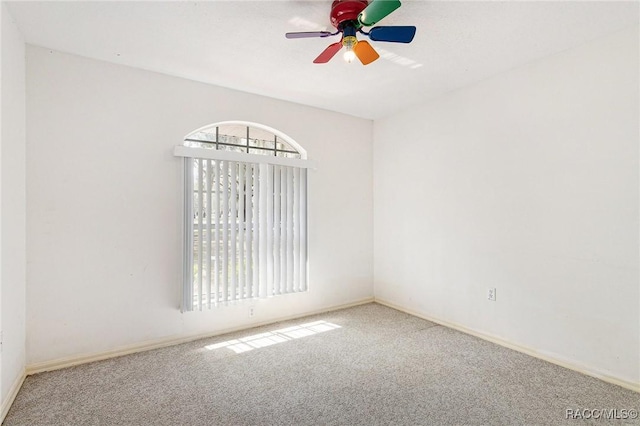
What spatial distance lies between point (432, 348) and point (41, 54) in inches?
161

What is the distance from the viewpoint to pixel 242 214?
3346 millimetres

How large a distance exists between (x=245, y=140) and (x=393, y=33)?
82.9 inches

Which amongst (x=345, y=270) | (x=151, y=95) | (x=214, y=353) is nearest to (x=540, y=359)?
(x=345, y=270)

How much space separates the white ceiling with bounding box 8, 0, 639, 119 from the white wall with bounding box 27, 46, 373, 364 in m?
0.24

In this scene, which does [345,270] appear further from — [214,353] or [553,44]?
[553,44]

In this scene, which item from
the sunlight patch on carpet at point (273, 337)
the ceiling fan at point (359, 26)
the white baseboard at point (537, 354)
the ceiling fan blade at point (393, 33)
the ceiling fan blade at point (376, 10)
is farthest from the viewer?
the sunlight patch on carpet at point (273, 337)

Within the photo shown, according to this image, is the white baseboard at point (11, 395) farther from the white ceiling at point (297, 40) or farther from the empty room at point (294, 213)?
the white ceiling at point (297, 40)

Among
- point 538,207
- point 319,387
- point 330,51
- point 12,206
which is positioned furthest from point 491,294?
point 12,206

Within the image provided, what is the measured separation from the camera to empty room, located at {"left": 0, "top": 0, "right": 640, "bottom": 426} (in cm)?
211

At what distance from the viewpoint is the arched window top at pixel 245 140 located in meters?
3.36

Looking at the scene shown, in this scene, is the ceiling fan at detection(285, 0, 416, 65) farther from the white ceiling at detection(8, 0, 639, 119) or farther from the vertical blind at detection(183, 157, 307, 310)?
the vertical blind at detection(183, 157, 307, 310)

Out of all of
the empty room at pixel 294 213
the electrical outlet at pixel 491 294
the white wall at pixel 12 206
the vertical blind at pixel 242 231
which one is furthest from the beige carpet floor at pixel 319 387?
the vertical blind at pixel 242 231

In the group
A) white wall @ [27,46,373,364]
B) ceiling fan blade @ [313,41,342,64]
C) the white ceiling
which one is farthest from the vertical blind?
ceiling fan blade @ [313,41,342,64]

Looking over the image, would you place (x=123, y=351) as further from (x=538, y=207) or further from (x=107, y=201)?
(x=538, y=207)
